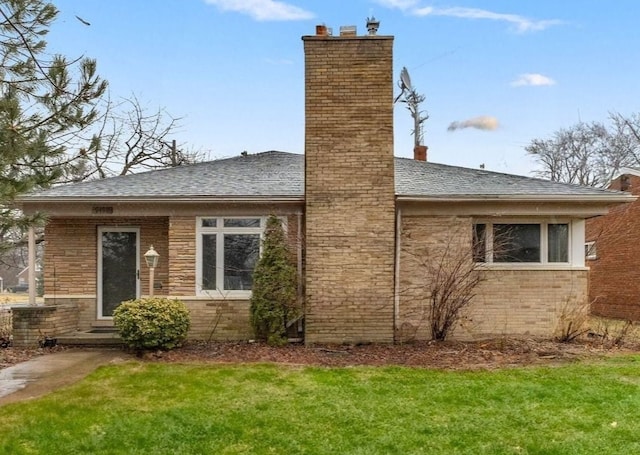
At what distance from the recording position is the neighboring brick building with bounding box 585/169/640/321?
17.3 metres

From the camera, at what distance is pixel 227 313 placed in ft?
32.4

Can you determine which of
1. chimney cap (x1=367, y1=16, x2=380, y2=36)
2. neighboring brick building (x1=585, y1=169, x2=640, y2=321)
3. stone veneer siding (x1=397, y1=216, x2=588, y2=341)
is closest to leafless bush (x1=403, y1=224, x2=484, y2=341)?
stone veneer siding (x1=397, y1=216, x2=588, y2=341)

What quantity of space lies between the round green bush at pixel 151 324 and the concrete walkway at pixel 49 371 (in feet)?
1.20

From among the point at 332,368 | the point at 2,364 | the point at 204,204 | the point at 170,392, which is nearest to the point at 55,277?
the point at 2,364

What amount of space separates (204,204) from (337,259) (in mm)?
2742

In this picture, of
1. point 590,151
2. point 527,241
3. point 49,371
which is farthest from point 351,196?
point 590,151

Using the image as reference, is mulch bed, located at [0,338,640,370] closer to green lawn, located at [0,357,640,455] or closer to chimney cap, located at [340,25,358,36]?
green lawn, located at [0,357,640,455]

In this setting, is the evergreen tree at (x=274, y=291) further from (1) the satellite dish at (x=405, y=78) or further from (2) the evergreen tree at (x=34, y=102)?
(1) the satellite dish at (x=405, y=78)

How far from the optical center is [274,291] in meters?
8.99

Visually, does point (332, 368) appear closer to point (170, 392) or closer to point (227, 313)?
point (170, 392)

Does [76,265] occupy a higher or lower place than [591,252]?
lower

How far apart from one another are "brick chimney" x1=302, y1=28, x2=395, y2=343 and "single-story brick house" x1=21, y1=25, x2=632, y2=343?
2 centimetres

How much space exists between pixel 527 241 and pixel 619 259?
10.2m

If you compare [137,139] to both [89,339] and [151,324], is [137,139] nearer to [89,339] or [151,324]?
[89,339]
